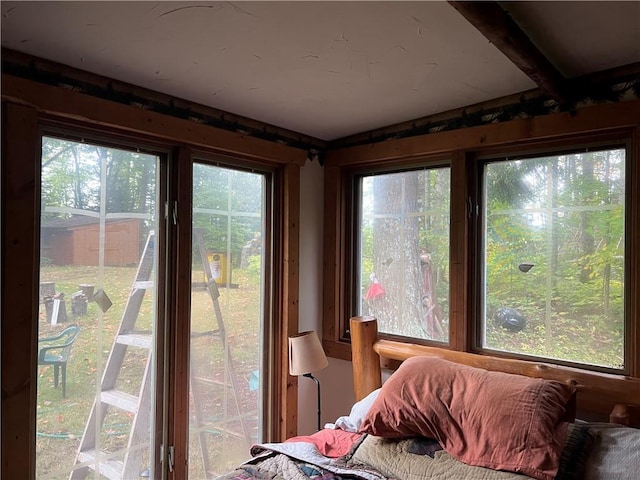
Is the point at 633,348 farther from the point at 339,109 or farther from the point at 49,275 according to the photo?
the point at 49,275

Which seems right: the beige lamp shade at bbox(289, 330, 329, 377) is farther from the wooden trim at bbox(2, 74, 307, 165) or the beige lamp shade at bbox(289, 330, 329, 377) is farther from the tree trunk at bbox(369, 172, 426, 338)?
the wooden trim at bbox(2, 74, 307, 165)

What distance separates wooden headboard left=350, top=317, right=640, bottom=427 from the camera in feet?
6.01

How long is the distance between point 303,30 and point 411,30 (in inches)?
14.7

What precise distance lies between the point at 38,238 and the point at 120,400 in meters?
0.81

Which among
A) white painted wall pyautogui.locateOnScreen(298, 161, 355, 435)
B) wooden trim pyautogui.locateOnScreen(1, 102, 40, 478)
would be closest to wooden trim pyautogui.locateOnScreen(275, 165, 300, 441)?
white painted wall pyautogui.locateOnScreen(298, 161, 355, 435)

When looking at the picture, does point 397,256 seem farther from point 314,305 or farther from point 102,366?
point 102,366

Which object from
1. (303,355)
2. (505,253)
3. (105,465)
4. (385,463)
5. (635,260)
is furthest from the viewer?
(303,355)

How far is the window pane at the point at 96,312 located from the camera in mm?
1815

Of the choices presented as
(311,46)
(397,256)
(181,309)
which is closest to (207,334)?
(181,309)

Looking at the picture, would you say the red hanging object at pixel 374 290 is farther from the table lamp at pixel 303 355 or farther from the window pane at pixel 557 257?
the window pane at pixel 557 257

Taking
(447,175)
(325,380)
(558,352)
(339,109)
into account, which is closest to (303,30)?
(339,109)

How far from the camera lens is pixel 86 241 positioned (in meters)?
1.92

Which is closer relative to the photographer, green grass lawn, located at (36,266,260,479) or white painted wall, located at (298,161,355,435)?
green grass lawn, located at (36,266,260,479)

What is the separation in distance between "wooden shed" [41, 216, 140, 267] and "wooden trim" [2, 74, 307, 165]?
1.36 feet
